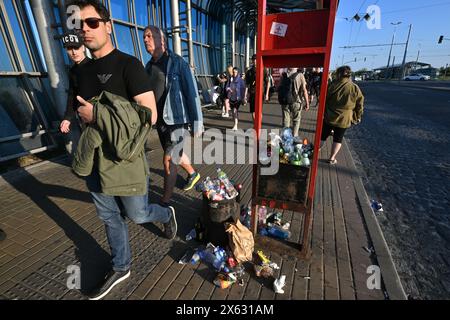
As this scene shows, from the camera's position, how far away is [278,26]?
7.15ft

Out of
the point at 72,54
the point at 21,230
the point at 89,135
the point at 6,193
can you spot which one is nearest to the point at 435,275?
the point at 89,135

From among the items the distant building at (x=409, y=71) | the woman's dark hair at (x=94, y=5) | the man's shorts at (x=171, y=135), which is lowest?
the distant building at (x=409, y=71)

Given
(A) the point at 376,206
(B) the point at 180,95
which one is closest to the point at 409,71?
(A) the point at 376,206

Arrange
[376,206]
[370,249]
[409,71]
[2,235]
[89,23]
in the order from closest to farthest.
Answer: [89,23]
[370,249]
[2,235]
[376,206]
[409,71]

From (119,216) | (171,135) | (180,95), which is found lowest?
(119,216)

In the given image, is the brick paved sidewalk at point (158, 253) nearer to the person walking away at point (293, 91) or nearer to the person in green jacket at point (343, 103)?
the person in green jacket at point (343, 103)

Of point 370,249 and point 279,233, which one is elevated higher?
point 279,233

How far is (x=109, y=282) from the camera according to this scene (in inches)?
90.0

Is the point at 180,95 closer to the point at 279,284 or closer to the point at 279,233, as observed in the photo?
the point at 279,233

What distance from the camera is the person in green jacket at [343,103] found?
4.91m

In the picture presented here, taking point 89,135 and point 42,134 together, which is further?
point 42,134

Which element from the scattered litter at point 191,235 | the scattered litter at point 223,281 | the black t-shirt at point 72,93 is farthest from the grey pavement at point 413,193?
the black t-shirt at point 72,93

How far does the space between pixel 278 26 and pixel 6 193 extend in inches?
182
